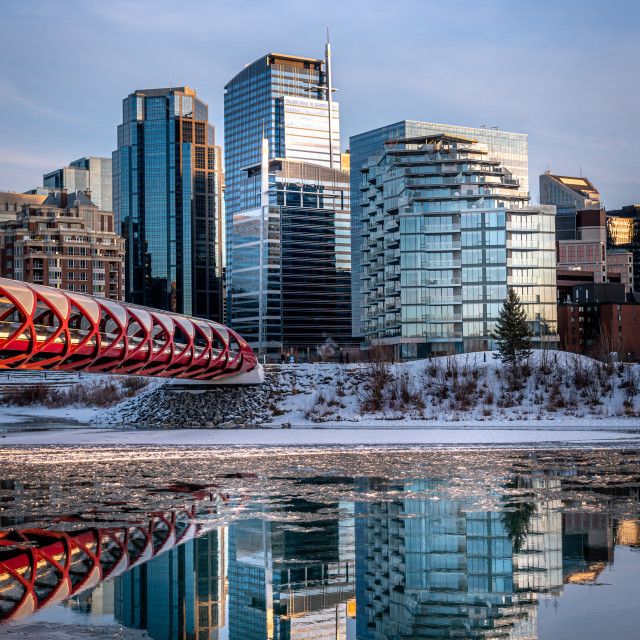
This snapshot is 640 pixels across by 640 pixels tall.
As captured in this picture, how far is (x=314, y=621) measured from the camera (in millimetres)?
19000

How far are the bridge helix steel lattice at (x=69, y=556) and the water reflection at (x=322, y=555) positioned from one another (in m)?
0.06

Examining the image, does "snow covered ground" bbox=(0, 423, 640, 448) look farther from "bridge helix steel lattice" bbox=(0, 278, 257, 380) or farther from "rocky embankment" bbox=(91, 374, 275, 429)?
"rocky embankment" bbox=(91, 374, 275, 429)

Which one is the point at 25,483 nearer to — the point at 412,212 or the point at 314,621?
the point at 314,621

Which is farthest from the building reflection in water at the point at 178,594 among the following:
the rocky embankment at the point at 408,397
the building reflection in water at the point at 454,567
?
the rocky embankment at the point at 408,397

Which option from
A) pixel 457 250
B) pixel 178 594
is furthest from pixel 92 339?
pixel 457 250

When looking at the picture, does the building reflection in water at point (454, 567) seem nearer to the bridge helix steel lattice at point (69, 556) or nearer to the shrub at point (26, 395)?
the bridge helix steel lattice at point (69, 556)

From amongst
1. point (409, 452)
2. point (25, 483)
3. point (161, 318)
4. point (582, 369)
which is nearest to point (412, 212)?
point (582, 369)

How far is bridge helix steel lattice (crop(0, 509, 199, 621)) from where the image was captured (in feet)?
67.5

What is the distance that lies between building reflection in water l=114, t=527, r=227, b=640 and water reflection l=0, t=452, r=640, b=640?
43mm

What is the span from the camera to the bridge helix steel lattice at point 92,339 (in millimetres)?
52031

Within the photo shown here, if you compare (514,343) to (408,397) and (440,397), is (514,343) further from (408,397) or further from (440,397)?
(408,397)

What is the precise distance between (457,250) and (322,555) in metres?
140

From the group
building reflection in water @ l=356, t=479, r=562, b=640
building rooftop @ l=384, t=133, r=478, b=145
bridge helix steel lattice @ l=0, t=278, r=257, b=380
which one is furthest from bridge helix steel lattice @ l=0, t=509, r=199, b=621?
building rooftop @ l=384, t=133, r=478, b=145

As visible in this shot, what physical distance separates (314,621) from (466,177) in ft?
480
